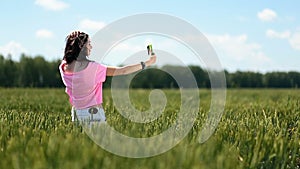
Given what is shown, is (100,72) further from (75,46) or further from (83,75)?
(75,46)

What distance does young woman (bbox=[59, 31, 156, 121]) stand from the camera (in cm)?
493

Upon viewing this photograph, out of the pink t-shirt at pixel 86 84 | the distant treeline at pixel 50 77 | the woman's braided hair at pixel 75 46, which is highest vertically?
the distant treeline at pixel 50 77

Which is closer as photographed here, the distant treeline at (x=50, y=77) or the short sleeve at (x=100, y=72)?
the short sleeve at (x=100, y=72)

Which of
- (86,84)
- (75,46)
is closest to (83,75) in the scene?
(86,84)

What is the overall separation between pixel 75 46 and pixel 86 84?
43cm

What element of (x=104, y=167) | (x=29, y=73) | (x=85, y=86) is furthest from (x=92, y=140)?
(x=29, y=73)

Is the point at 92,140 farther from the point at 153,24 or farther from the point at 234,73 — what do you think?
the point at 234,73

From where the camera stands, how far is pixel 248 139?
3.76 metres

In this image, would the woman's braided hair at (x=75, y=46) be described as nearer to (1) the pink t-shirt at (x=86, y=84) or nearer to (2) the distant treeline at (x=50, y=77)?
(1) the pink t-shirt at (x=86, y=84)

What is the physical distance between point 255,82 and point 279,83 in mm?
3902

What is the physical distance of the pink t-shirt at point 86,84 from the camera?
4914mm

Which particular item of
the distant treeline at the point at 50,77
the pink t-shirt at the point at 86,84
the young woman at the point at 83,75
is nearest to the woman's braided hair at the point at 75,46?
the young woman at the point at 83,75

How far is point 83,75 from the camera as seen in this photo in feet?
16.2

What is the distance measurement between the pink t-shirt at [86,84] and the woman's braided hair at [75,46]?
145 mm
